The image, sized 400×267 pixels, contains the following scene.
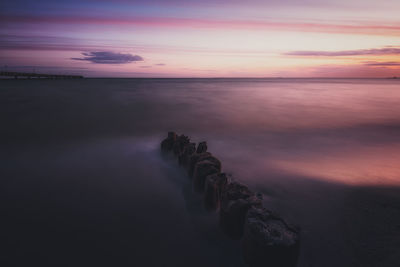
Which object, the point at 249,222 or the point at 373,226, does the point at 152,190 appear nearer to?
the point at 249,222

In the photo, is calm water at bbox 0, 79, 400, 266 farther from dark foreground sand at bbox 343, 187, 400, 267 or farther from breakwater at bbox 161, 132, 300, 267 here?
breakwater at bbox 161, 132, 300, 267

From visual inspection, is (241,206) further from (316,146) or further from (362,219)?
(316,146)

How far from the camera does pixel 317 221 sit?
3.50 meters

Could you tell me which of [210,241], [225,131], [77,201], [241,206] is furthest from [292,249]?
[225,131]

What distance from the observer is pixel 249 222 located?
2436mm

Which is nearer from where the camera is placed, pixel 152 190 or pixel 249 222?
pixel 249 222

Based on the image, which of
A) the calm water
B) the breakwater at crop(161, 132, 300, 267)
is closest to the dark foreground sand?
the calm water

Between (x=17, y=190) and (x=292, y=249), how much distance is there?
4.82 meters

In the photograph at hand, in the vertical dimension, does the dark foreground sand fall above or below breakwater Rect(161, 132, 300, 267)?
below

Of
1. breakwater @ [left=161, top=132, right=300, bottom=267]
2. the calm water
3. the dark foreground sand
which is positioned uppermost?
breakwater @ [left=161, top=132, right=300, bottom=267]

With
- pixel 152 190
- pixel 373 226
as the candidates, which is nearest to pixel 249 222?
pixel 373 226

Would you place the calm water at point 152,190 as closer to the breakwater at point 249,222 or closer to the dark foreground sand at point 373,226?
the dark foreground sand at point 373,226

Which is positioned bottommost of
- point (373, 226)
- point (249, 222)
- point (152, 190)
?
point (152, 190)

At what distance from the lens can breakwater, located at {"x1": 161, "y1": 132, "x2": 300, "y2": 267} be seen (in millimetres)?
2244
